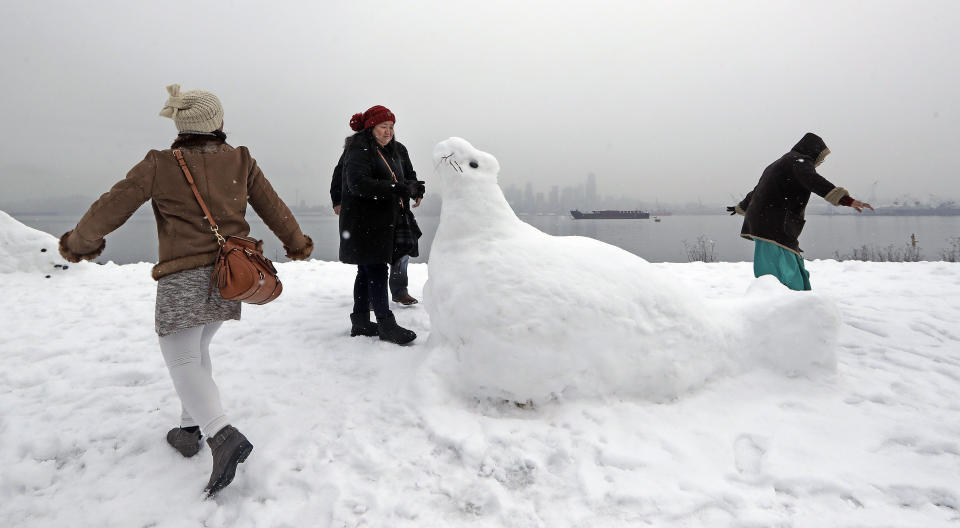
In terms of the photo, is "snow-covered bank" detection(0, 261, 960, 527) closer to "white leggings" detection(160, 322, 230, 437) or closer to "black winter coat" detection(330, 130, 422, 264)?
"white leggings" detection(160, 322, 230, 437)

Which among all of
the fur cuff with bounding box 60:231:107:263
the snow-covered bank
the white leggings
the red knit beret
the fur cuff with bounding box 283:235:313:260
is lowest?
the snow-covered bank

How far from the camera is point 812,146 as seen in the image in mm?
4047

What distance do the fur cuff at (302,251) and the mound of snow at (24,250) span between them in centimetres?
734

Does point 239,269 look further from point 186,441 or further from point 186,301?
point 186,441

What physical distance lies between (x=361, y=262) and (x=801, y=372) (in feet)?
11.3

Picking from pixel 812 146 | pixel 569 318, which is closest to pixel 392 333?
pixel 569 318

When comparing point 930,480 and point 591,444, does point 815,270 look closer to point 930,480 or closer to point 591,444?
point 930,480

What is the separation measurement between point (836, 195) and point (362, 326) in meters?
4.42

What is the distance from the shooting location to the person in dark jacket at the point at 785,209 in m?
4.03

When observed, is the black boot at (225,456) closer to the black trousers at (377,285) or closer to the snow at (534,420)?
the snow at (534,420)

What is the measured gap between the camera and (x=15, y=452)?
2.42 metres

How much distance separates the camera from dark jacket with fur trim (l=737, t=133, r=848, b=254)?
157 inches

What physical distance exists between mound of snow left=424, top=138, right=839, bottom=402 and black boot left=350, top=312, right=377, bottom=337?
119 centimetres

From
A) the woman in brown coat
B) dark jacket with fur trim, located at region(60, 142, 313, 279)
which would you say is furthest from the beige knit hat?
dark jacket with fur trim, located at region(60, 142, 313, 279)
